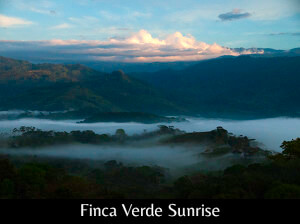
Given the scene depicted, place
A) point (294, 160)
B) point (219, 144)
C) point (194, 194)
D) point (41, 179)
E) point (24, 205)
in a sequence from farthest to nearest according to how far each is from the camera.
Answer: point (219, 144), point (294, 160), point (41, 179), point (194, 194), point (24, 205)

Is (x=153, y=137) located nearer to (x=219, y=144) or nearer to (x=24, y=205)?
(x=219, y=144)

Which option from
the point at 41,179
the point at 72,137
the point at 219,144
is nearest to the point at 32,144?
the point at 72,137

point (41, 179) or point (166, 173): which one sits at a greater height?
point (41, 179)

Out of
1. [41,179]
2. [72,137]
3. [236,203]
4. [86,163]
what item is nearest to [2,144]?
[72,137]

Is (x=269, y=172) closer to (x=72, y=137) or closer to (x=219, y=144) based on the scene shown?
(x=219, y=144)

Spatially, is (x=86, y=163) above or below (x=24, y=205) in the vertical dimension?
below

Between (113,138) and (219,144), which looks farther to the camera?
(113,138)

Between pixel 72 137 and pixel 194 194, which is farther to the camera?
pixel 72 137

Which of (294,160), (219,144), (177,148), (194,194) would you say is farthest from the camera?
(177,148)

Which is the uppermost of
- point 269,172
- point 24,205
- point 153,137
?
point 24,205
